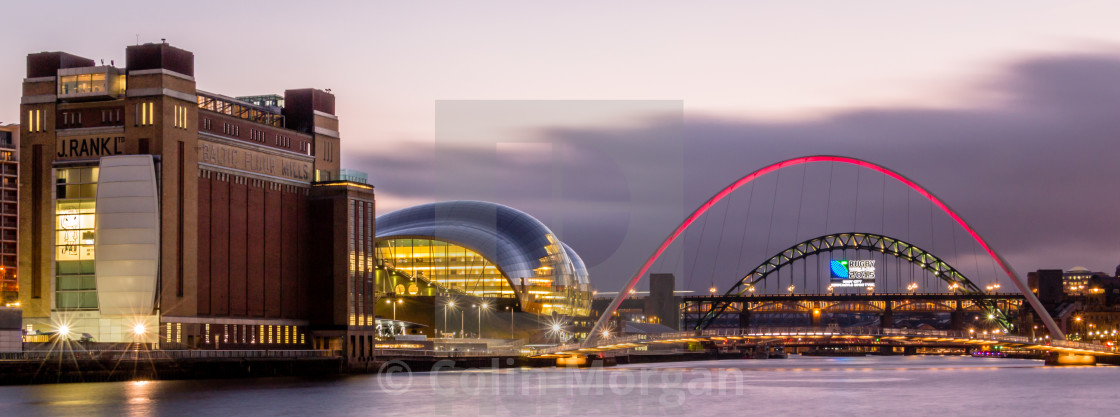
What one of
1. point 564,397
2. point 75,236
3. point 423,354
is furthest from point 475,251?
point 564,397

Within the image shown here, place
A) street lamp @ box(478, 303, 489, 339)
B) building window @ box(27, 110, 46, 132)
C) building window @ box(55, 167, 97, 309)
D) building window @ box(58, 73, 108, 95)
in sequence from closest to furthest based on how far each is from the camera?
building window @ box(58, 73, 108, 95) < building window @ box(55, 167, 97, 309) < building window @ box(27, 110, 46, 132) < street lamp @ box(478, 303, 489, 339)

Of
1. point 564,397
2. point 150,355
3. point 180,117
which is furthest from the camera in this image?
point 180,117

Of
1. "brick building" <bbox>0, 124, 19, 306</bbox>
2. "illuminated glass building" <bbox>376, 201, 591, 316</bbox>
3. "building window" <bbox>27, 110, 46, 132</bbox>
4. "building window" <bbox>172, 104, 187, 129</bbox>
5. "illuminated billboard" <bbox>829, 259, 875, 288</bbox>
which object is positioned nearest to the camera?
"building window" <bbox>172, 104, 187, 129</bbox>

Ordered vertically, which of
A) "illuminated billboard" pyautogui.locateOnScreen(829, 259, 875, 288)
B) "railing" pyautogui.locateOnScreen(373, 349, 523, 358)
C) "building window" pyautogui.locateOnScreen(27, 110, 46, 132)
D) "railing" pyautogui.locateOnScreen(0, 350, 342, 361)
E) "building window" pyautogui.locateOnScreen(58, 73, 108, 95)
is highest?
"building window" pyautogui.locateOnScreen(58, 73, 108, 95)

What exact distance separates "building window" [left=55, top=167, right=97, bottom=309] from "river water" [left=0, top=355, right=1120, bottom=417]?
13.9 meters

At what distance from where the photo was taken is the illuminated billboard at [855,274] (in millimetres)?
186250

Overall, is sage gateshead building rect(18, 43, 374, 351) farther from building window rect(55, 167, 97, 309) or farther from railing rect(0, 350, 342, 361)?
railing rect(0, 350, 342, 361)

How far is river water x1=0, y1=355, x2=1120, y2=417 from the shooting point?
206 ft

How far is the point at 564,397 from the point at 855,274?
117682mm

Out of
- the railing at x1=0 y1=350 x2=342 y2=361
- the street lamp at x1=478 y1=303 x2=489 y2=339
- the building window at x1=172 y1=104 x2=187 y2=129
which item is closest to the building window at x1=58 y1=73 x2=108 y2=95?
the building window at x1=172 y1=104 x2=187 y2=129

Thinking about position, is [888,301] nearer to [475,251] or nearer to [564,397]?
[475,251]

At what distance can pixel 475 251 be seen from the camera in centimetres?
16012

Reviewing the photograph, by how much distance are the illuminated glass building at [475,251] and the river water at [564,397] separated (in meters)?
60.2

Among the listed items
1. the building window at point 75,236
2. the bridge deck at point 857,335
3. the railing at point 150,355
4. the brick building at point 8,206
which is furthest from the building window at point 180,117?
the bridge deck at point 857,335
